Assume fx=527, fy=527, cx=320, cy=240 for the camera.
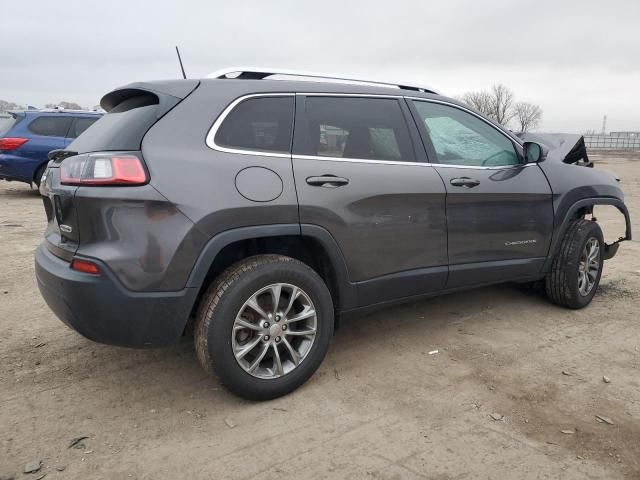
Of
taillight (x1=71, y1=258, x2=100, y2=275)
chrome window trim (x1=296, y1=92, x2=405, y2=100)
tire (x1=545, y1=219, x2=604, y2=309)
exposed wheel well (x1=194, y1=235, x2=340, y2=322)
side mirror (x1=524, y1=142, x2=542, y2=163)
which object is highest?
chrome window trim (x1=296, y1=92, x2=405, y2=100)

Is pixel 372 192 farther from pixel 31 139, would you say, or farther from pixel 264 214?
pixel 31 139

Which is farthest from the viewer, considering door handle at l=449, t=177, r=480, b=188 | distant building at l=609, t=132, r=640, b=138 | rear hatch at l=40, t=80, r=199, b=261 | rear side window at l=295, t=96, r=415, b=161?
distant building at l=609, t=132, r=640, b=138

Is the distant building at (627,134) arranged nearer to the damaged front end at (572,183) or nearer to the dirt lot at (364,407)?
the damaged front end at (572,183)

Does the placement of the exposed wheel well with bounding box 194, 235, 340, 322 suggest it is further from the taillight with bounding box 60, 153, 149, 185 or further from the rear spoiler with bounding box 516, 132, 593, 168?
the rear spoiler with bounding box 516, 132, 593, 168

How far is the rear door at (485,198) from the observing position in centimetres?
363

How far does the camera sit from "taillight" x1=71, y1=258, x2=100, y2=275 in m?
2.54

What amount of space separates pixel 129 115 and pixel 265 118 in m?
0.73

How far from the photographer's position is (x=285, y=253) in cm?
319

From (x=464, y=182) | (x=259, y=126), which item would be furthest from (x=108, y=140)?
(x=464, y=182)

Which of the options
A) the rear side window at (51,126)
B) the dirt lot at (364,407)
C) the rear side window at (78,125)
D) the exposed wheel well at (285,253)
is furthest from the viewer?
the rear side window at (78,125)

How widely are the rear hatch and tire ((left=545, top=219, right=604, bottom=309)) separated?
10.6 ft

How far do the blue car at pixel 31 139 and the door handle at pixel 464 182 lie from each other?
Answer: 864 cm

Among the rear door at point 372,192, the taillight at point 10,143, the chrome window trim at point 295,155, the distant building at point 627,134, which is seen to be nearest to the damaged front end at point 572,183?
the chrome window trim at point 295,155

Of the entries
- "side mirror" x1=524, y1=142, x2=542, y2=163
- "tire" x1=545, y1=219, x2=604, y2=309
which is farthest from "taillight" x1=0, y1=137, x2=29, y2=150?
"tire" x1=545, y1=219, x2=604, y2=309
